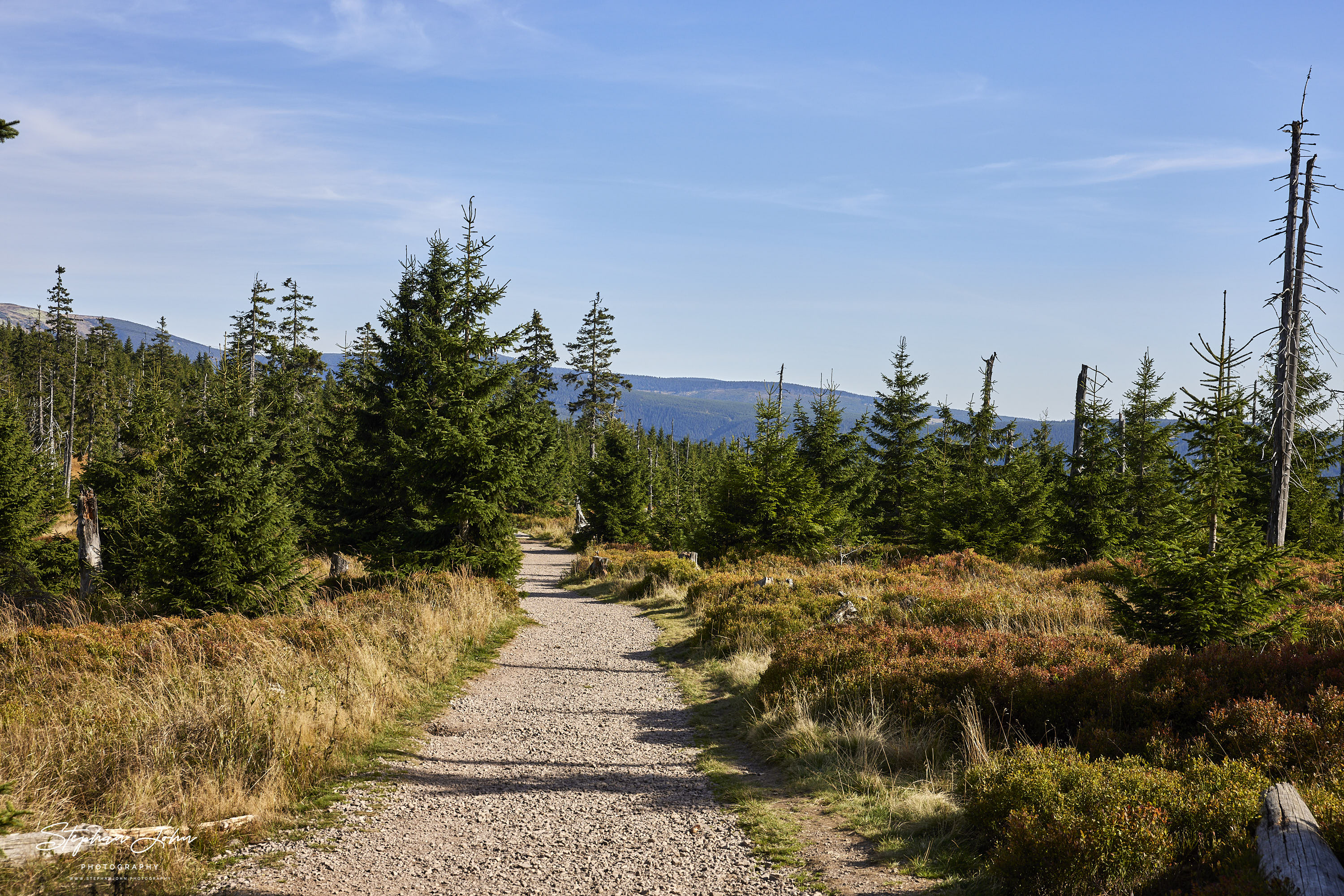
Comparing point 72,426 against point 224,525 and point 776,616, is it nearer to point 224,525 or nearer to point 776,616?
point 224,525

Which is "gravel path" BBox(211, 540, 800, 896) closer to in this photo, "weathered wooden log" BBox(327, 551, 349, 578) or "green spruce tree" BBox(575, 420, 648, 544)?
"weathered wooden log" BBox(327, 551, 349, 578)

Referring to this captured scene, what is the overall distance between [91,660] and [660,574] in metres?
13.9

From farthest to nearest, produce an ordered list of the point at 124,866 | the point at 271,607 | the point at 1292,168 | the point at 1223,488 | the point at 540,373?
the point at 540,373, the point at 1292,168, the point at 271,607, the point at 1223,488, the point at 124,866

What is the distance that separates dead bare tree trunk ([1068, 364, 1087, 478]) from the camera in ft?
76.5

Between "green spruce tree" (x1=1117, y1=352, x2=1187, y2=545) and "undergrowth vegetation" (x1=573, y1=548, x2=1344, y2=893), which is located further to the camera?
"green spruce tree" (x1=1117, y1=352, x2=1187, y2=545)

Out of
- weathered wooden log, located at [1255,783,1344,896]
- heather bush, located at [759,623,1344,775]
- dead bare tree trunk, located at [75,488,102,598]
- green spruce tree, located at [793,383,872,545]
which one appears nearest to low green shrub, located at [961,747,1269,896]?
weathered wooden log, located at [1255,783,1344,896]

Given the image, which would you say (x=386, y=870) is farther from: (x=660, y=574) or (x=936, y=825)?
(x=660, y=574)

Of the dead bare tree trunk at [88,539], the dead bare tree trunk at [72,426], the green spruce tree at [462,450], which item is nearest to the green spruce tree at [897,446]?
the green spruce tree at [462,450]

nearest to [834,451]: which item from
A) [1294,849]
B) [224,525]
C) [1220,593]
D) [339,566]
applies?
[339,566]

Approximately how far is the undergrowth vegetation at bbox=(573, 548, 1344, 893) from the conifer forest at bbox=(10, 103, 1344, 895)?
3cm

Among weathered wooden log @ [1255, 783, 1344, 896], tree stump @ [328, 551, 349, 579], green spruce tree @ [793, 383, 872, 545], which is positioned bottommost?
tree stump @ [328, 551, 349, 579]

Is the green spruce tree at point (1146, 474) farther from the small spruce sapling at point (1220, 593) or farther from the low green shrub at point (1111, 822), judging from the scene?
the low green shrub at point (1111, 822)

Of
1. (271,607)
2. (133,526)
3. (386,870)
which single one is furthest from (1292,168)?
(133,526)

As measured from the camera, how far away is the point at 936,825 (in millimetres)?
5480
